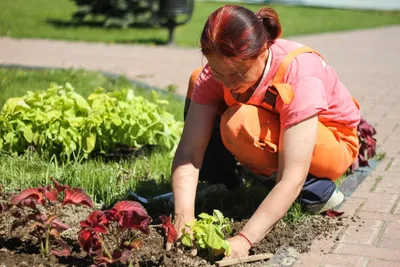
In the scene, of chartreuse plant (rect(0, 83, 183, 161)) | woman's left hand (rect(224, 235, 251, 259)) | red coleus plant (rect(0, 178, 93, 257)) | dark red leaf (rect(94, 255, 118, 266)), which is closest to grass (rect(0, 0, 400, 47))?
chartreuse plant (rect(0, 83, 183, 161))

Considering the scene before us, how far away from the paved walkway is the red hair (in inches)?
38.2

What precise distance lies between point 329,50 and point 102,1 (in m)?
4.39

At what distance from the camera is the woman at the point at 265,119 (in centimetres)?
320

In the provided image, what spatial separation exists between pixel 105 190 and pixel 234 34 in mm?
1315

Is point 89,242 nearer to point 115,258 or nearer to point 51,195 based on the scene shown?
point 115,258

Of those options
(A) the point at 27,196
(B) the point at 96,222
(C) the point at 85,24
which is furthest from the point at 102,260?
(C) the point at 85,24

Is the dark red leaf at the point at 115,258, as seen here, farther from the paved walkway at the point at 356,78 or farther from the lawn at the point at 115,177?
the lawn at the point at 115,177

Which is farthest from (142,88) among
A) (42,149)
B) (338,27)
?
(338,27)

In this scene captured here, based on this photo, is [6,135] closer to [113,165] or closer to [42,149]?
[42,149]

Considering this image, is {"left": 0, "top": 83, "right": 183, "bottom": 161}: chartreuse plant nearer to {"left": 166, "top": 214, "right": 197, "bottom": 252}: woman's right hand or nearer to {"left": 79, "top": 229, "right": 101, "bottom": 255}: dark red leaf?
{"left": 166, "top": 214, "right": 197, "bottom": 252}: woman's right hand

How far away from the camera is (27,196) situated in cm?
297

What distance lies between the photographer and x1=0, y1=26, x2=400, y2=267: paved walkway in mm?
3393

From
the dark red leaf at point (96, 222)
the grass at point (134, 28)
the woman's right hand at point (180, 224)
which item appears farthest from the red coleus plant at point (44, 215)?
the grass at point (134, 28)

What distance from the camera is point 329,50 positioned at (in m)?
10.2
